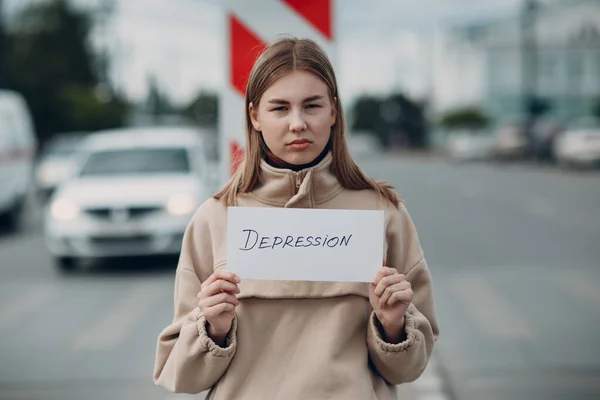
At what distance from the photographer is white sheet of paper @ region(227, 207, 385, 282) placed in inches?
81.3

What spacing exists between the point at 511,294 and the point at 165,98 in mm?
80160

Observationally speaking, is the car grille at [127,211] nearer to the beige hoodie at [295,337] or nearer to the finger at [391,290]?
the beige hoodie at [295,337]

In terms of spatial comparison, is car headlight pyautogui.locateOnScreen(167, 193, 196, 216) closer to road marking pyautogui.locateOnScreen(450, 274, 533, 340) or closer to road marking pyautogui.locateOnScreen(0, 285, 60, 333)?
road marking pyautogui.locateOnScreen(0, 285, 60, 333)

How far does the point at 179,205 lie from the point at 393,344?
10102 millimetres

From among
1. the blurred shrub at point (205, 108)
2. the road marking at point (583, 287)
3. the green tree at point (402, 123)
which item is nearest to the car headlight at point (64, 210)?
the road marking at point (583, 287)

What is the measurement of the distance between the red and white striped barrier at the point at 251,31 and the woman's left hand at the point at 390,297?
142 cm

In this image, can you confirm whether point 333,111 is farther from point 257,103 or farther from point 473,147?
point 473,147

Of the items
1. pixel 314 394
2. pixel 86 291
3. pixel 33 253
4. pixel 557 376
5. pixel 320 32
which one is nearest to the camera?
pixel 314 394

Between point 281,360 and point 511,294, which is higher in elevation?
point 281,360

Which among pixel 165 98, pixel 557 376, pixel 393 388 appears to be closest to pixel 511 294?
pixel 557 376

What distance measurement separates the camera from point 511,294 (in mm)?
9992

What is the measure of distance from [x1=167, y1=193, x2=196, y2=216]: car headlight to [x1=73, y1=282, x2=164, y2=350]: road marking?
3.97 ft

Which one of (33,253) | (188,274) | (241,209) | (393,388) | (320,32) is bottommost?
(33,253)

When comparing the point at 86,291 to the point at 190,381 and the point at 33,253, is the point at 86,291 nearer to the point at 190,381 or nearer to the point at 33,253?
the point at 33,253
